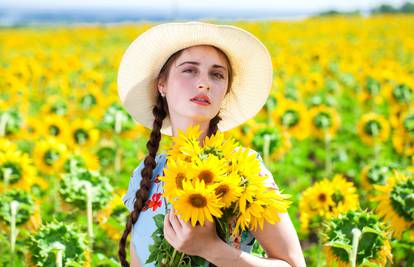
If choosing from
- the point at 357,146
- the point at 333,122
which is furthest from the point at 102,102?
the point at 357,146

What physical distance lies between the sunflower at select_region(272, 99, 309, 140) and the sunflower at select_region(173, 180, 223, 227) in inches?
135

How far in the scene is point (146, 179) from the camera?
226 cm

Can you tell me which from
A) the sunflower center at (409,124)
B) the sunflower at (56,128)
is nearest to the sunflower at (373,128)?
the sunflower center at (409,124)

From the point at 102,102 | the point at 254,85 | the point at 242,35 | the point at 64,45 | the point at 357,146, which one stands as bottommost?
the point at 64,45

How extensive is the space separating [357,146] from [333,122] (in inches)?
40.8

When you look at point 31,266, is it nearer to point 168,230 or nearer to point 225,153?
point 168,230

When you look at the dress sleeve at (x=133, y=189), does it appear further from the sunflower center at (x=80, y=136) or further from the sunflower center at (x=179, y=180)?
the sunflower center at (x=80, y=136)

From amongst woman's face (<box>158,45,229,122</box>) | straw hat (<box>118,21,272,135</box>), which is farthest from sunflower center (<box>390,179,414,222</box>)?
woman's face (<box>158,45,229,122</box>)

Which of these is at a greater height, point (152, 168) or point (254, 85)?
point (254, 85)

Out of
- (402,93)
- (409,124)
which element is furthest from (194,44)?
(402,93)

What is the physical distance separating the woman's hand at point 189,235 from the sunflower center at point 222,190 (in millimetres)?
129

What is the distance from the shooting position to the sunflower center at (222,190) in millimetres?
1588

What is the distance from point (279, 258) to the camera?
1971 millimetres

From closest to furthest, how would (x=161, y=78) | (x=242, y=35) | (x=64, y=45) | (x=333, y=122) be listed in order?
1. (x=242, y=35)
2. (x=161, y=78)
3. (x=333, y=122)
4. (x=64, y=45)
